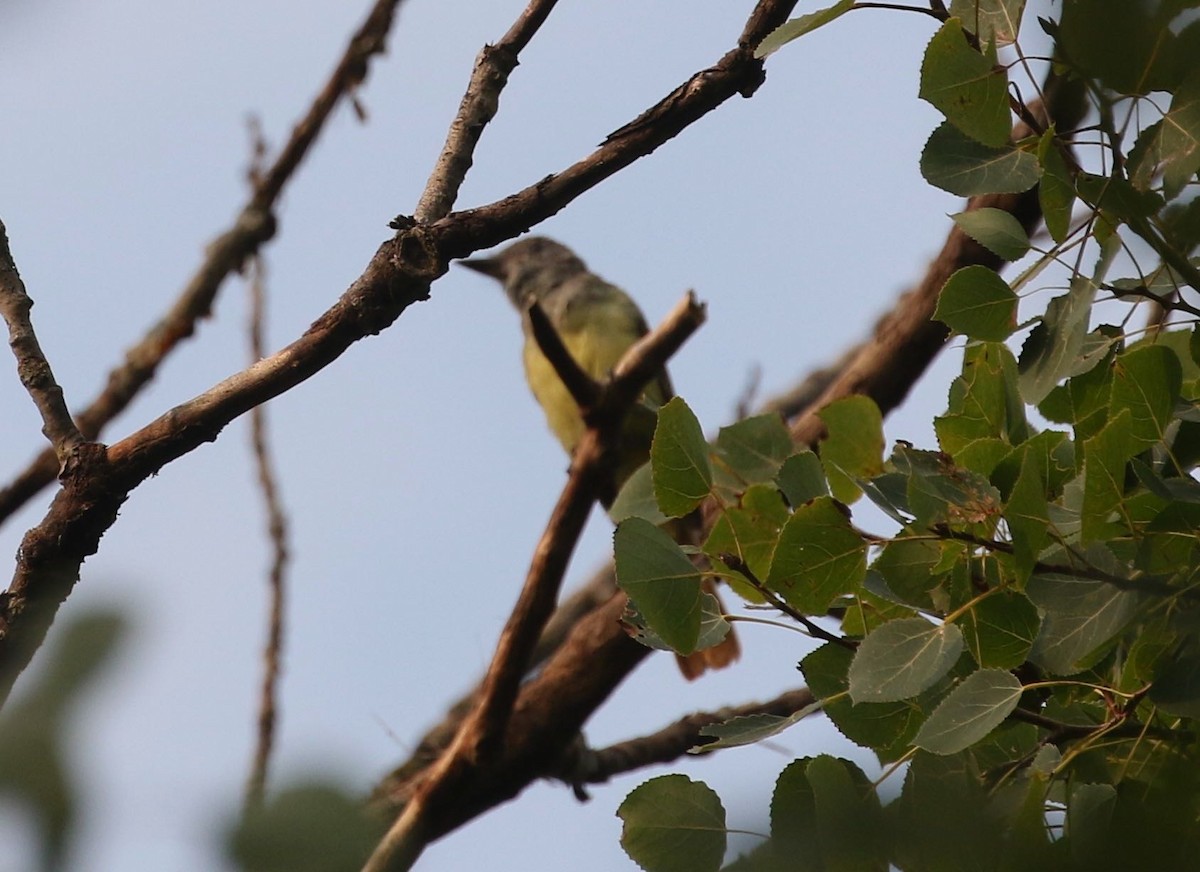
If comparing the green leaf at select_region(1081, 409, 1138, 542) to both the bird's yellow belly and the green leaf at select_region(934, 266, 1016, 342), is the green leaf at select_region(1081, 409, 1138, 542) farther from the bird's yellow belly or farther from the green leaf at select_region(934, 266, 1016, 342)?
the bird's yellow belly

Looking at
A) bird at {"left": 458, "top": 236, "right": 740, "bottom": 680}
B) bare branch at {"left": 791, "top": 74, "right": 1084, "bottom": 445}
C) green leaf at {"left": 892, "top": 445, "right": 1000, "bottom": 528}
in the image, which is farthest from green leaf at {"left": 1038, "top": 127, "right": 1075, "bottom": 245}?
bird at {"left": 458, "top": 236, "right": 740, "bottom": 680}

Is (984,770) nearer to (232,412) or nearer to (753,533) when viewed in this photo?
(753,533)

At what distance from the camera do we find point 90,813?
492 millimetres

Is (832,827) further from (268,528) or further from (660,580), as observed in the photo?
(268,528)

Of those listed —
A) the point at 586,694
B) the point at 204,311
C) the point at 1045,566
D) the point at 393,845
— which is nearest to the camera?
the point at 1045,566

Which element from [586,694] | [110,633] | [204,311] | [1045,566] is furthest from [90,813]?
[204,311]

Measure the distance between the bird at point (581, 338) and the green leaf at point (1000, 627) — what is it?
155 inches

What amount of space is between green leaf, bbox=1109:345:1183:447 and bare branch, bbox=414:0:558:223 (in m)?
0.79

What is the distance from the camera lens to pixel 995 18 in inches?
53.2

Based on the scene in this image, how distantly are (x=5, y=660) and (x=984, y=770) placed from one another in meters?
0.87

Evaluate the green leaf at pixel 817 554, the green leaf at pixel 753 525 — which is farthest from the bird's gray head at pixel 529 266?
the green leaf at pixel 817 554

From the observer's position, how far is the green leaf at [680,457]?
139 cm

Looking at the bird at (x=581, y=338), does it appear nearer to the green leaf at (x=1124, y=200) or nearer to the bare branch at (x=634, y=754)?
the bare branch at (x=634, y=754)

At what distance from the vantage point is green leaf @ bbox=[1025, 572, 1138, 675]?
3.53ft
